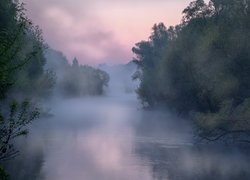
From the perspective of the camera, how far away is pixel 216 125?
4994 centimetres

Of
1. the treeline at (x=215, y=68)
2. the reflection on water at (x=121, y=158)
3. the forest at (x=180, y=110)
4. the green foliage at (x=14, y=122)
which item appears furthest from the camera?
the treeline at (x=215, y=68)

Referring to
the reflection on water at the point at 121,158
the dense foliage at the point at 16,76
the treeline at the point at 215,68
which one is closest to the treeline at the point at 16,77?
the dense foliage at the point at 16,76

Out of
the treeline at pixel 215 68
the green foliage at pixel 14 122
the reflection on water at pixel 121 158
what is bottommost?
the reflection on water at pixel 121 158

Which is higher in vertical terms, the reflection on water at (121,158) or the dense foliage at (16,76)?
the dense foliage at (16,76)

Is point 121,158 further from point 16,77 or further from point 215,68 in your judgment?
point 16,77

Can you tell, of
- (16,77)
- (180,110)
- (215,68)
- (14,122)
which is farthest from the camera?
(180,110)

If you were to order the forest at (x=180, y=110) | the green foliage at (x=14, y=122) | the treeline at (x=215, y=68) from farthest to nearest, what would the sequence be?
1. the treeline at (x=215, y=68)
2. the forest at (x=180, y=110)
3. the green foliage at (x=14, y=122)

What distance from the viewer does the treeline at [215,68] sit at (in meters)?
50.7

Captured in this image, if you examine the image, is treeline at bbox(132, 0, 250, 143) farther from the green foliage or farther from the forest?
the green foliage

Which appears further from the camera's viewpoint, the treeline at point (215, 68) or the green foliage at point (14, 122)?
the treeline at point (215, 68)

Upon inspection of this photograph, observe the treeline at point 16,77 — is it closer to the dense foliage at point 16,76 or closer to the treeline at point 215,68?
the dense foliage at point 16,76

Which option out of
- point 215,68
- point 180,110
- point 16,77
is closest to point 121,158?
point 215,68

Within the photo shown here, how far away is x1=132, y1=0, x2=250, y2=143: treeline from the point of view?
50656mm

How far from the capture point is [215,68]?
5594 cm
